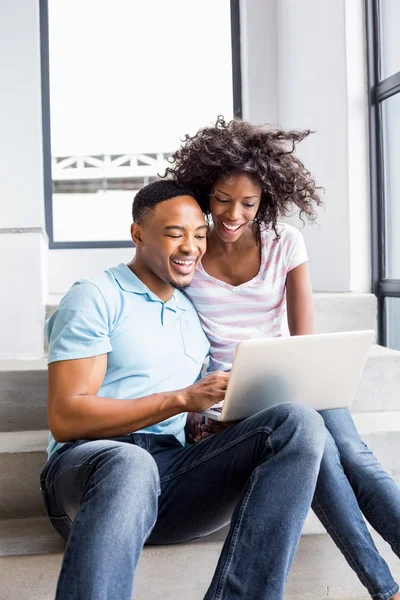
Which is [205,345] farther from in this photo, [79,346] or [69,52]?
[69,52]

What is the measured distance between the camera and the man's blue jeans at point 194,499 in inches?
44.8

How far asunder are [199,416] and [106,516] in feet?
1.99

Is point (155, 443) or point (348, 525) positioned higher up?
point (155, 443)

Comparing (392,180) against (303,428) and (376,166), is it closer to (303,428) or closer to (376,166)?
(376,166)

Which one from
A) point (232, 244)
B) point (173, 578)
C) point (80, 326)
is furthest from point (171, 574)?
point (232, 244)

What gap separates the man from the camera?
1190 millimetres

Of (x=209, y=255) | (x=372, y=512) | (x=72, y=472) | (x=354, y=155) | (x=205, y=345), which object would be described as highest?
(x=354, y=155)

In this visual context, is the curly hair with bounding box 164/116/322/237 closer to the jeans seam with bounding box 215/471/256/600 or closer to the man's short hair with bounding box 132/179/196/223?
the man's short hair with bounding box 132/179/196/223

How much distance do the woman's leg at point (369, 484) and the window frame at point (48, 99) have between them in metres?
2.46

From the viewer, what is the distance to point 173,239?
64.7 inches

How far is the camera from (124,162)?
153 inches

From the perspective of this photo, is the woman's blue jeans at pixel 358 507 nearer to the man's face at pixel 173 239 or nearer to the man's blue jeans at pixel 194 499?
the man's blue jeans at pixel 194 499

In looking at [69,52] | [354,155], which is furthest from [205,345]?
[69,52]

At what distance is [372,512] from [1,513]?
1004mm
